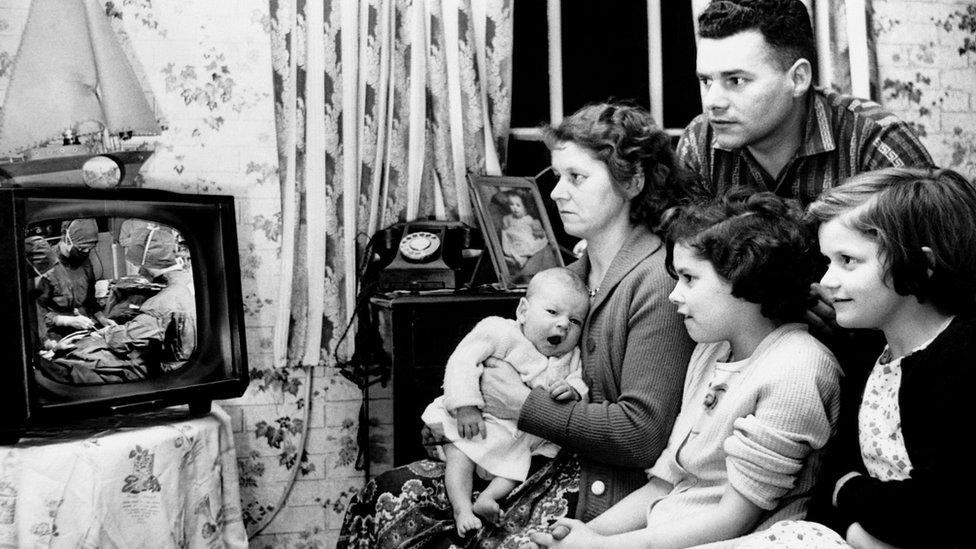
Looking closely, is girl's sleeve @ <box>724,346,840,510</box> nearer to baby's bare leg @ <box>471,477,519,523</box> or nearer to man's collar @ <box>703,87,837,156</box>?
baby's bare leg @ <box>471,477,519,523</box>

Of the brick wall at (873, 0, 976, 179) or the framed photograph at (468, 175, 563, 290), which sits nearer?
the framed photograph at (468, 175, 563, 290)

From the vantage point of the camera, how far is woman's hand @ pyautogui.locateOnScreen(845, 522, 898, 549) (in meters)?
1.25

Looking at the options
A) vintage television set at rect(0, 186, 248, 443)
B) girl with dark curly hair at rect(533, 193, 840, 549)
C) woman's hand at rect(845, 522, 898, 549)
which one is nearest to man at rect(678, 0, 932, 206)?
girl with dark curly hair at rect(533, 193, 840, 549)

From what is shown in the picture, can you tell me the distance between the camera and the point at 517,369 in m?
1.89

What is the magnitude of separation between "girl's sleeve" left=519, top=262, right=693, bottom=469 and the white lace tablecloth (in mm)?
854

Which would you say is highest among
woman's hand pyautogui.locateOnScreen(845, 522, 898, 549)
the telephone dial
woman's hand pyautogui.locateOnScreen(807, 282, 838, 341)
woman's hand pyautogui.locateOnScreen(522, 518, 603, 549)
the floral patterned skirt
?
the telephone dial

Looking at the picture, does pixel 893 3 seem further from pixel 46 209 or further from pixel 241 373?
pixel 46 209

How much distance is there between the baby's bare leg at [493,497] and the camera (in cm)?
174

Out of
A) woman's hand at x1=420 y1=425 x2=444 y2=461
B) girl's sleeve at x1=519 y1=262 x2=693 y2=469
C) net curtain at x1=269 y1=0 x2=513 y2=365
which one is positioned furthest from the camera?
net curtain at x1=269 y1=0 x2=513 y2=365

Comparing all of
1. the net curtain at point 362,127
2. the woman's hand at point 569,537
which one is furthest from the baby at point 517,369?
the net curtain at point 362,127

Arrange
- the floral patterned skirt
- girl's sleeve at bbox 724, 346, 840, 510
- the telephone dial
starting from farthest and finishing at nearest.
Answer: the telephone dial < the floral patterned skirt < girl's sleeve at bbox 724, 346, 840, 510

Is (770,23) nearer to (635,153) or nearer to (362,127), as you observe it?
(635,153)

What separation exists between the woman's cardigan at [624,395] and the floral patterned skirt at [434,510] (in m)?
0.07

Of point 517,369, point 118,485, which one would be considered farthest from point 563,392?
point 118,485
